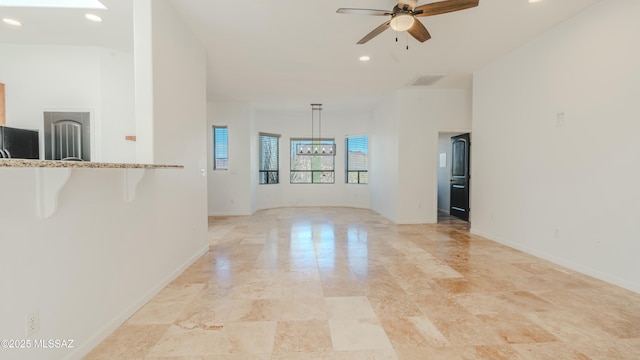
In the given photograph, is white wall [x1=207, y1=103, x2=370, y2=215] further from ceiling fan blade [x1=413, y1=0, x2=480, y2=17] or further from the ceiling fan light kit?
ceiling fan blade [x1=413, y1=0, x2=480, y2=17]

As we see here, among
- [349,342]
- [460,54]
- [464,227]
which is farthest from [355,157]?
[349,342]

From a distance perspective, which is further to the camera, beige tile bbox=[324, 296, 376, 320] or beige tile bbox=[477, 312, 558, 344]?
beige tile bbox=[324, 296, 376, 320]

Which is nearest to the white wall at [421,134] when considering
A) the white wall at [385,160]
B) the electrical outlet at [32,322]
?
the white wall at [385,160]

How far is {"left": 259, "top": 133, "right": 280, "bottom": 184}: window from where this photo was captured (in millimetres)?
8375

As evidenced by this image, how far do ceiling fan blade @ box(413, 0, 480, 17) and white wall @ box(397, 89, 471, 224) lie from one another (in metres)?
3.43

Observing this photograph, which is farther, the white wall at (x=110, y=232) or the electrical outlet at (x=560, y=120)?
the electrical outlet at (x=560, y=120)

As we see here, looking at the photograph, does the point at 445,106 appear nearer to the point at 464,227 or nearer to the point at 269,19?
the point at 464,227

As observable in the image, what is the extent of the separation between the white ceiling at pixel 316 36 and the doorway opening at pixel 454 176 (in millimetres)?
1572

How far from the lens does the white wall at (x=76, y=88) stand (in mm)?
4016

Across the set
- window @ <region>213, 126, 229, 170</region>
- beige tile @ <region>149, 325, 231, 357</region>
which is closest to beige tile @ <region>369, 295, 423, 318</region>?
beige tile @ <region>149, 325, 231, 357</region>

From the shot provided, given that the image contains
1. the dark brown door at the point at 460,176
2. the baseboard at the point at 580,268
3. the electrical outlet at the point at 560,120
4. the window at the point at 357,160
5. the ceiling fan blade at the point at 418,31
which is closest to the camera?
the baseboard at the point at 580,268

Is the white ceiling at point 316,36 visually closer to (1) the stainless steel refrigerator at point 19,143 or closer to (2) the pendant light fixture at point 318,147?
(1) the stainless steel refrigerator at point 19,143

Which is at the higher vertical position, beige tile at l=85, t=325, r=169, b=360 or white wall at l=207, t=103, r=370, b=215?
white wall at l=207, t=103, r=370, b=215

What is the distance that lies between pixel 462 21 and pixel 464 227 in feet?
13.2
